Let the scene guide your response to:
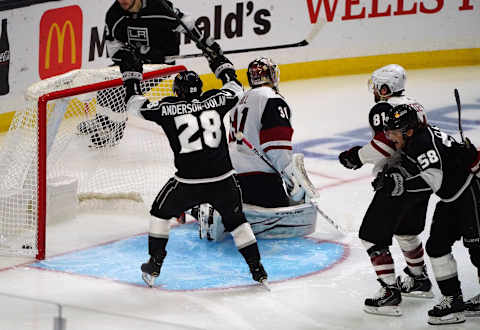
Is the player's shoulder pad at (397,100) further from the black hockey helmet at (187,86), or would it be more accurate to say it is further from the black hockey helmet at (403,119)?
the black hockey helmet at (187,86)

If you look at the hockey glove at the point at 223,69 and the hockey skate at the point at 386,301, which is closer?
the hockey skate at the point at 386,301

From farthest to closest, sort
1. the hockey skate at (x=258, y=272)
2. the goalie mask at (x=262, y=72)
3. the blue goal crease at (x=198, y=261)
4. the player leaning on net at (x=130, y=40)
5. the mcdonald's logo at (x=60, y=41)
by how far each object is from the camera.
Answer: the mcdonald's logo at (x=60, y=41) < the player leaning on net at (x=130, y=40) < the goalie mask at (x=262, y=72) < the blue goal crease at (x=198, y=261) < the hockey skate at (x=258, y=272)

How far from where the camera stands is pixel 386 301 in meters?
4.23

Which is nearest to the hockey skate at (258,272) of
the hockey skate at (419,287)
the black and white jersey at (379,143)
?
the hockey skate at (419,287)

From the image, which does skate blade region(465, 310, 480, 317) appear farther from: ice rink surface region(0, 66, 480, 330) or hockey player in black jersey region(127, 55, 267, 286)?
hockey player in black jersey region(127, 55, 267, 286)

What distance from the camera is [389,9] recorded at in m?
9.93

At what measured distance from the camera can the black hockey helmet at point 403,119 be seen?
3.95 m

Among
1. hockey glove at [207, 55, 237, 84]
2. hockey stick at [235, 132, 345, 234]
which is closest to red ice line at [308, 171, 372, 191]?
hockey stick at [235, 132, 345, 234]

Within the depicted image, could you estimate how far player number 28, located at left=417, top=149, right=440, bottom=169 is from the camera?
3.90 metres

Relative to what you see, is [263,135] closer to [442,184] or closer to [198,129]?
[198,129]

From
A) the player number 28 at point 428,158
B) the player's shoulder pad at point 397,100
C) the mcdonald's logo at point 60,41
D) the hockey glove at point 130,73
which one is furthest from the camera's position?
the mcdonald's logo at point 60,41

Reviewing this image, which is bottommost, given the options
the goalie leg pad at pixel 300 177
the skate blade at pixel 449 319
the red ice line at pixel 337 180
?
the red ice line at pixel 337 180

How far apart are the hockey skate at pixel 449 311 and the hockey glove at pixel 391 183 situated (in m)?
→ 0.51

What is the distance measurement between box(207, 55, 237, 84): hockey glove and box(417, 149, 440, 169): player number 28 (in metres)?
1.26
